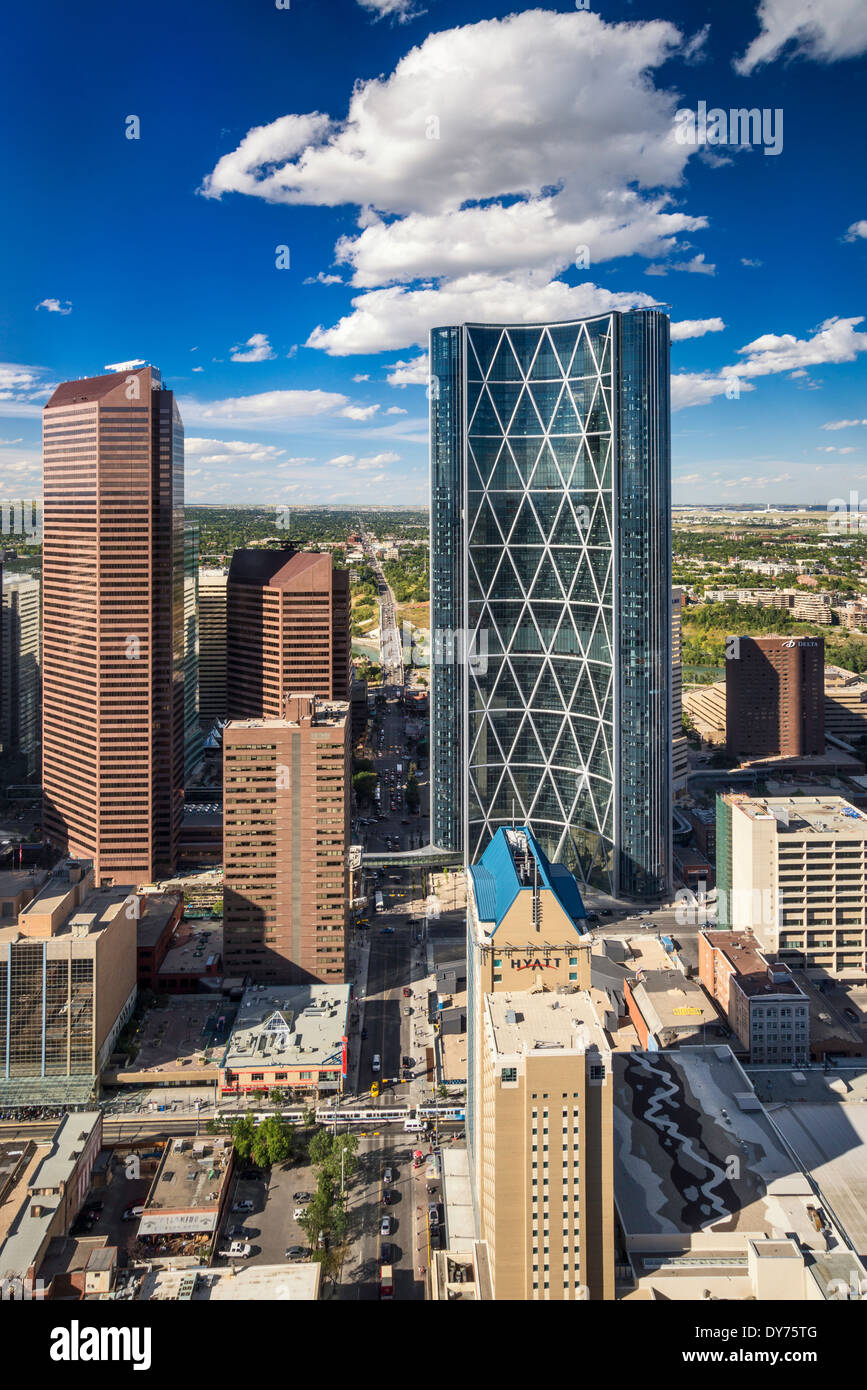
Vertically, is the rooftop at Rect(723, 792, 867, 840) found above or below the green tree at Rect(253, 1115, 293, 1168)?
above

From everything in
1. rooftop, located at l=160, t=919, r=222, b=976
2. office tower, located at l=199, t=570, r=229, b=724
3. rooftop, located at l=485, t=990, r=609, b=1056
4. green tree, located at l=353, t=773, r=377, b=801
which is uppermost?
office tower, located at l=199, t=570, r=229, b=724

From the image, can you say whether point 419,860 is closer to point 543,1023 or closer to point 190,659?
point 190,659

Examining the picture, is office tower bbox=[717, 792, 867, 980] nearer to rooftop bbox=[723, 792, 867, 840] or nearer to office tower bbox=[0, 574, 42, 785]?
rooftop bbox=[723, 792, 867, 840]

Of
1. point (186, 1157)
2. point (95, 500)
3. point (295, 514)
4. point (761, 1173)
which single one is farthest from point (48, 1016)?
point (295, 514)

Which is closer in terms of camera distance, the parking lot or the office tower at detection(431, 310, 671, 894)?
the parking lot

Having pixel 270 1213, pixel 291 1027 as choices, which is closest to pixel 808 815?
pixel 291 1027

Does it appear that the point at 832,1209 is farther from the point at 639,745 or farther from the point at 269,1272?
the point at 639,745

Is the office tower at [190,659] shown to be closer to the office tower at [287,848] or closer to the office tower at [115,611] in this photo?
the office tower at [115,611]

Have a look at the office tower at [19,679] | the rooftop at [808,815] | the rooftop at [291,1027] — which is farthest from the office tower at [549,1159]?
the office tower at [19,679]

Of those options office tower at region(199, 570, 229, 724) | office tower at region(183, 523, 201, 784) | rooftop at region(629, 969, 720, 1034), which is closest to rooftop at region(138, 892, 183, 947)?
office tower at region(183, 523, 201, 784)
